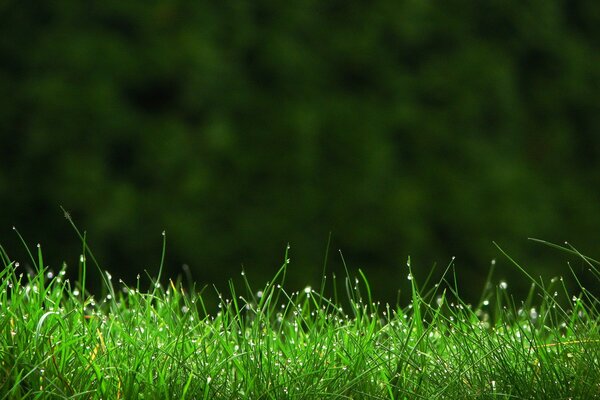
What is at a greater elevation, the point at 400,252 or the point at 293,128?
the point at 293,128

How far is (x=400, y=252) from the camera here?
18.9ft

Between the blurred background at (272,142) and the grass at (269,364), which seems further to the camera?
the blurred background at (272,142)

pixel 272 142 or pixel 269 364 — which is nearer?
pixel 269 364

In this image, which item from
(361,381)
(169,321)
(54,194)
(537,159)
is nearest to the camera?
(361,381)

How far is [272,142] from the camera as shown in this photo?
19.1 feet

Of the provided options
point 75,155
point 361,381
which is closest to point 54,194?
point 75,155

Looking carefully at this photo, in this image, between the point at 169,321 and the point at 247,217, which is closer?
the point at 169,321

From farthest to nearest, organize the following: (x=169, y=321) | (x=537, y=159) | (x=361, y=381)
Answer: (x=537, y=159), (x=169, y=321), (x=361, y=381)

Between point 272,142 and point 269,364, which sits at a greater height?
point 269,364

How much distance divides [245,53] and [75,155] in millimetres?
1302

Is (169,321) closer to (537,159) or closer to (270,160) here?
(270,160)

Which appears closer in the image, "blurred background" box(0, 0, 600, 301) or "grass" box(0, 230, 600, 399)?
"grass" box(0, 230, 600, 399)

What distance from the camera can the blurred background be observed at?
5590 millimetres

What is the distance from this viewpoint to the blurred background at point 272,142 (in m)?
5.59
